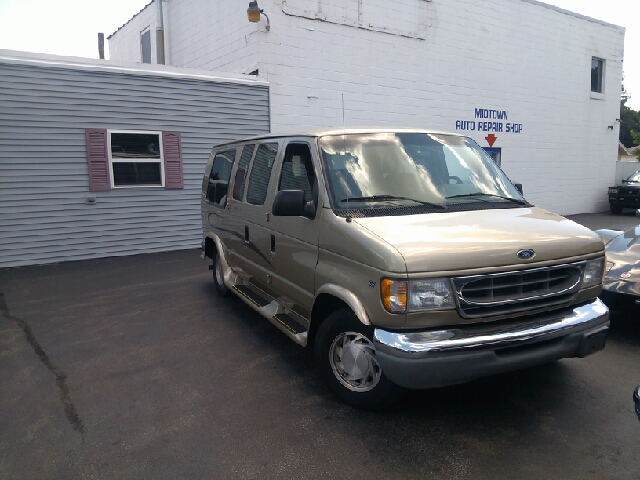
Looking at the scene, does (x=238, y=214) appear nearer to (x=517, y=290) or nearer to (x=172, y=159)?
(x=517, y=290)

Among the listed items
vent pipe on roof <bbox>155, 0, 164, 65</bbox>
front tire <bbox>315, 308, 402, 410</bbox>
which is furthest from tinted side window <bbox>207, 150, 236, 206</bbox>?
vent pipe on roof <bbox>155, 0, 164, 65</bbox>

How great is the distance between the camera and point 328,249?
3807mm

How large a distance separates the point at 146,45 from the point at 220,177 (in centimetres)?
1411

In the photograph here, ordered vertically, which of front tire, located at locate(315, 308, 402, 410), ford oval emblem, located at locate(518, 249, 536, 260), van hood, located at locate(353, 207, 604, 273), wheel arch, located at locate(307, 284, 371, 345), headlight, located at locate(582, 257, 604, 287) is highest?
van hood, located at locate(353, 207, 604, 273)

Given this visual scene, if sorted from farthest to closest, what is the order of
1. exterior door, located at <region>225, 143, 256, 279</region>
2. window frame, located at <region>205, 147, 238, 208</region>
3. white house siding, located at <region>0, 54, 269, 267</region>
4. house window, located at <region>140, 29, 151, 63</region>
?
house window, located at <region>140, 29, 151, 63</region>, white house siding, located at <region>0, 54, 269, 267</region>, window frame, located at <region>205, 147, 238, 208</region>, exterior door, located at <region>225, 143, 256, 279</region>

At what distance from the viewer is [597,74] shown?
1936 cm

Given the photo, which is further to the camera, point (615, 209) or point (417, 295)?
point (615, 209)

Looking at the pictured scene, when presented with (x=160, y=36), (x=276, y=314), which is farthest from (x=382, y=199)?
(x=160, y=36)

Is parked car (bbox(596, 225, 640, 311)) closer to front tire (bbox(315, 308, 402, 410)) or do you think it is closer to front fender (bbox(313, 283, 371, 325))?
front tire (bbox(315, 308, 402, 410))

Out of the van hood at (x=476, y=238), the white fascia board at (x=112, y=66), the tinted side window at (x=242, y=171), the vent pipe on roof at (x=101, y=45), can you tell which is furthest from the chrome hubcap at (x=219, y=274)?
the vent pipe on roof at (x=101, y=45)

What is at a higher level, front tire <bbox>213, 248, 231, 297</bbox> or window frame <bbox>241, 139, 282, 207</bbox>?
window frame <bbox>241, 139, 282, 207</bbox>

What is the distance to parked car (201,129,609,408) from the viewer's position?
10.4 feet

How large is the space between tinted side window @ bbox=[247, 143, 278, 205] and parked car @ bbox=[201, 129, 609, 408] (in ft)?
0.25

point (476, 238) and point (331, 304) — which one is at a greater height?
point (476, 238)
